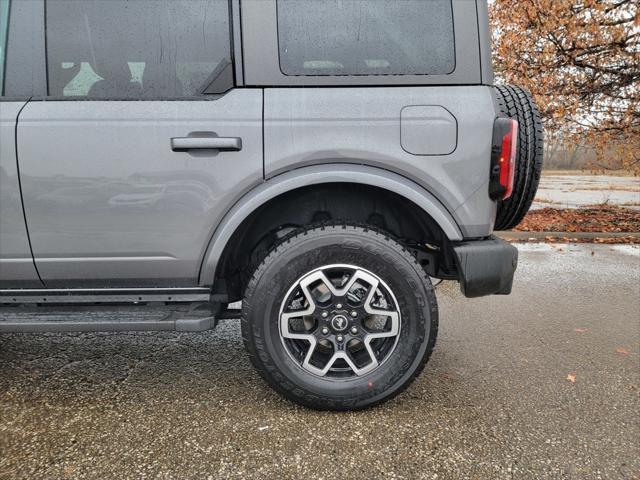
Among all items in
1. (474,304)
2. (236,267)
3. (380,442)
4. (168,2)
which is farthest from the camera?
(474,304)

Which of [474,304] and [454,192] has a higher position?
[454,192]

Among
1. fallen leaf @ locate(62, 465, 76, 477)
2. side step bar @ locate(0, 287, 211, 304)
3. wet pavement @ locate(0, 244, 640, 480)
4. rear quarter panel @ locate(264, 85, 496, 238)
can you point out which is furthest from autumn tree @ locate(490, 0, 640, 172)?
fallen leaf @ locate(62, 465, 76, 477)

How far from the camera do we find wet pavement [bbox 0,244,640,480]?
6.16 ft

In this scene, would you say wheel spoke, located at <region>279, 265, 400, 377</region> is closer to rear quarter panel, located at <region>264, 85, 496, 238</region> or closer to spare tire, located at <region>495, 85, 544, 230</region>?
rear quarter panel, located at <region>264, 85, 496, 238</region>

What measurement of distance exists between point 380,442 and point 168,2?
2.25 metres

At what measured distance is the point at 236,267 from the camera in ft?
8.41

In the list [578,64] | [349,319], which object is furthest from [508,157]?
[578,64]

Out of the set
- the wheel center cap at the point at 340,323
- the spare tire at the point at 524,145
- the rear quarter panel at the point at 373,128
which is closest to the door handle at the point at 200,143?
the rear quarter panel at the point at 373,128

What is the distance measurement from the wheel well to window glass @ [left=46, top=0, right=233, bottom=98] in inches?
27.0

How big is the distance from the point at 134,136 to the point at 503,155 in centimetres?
171

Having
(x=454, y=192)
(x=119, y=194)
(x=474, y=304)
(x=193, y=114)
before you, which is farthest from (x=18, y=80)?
(x=474, y=304)

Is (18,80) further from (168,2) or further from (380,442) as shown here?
(380,442)

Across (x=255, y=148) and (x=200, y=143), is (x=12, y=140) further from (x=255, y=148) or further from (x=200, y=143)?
(x=255, y=148)

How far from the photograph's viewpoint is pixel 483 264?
221 cm
